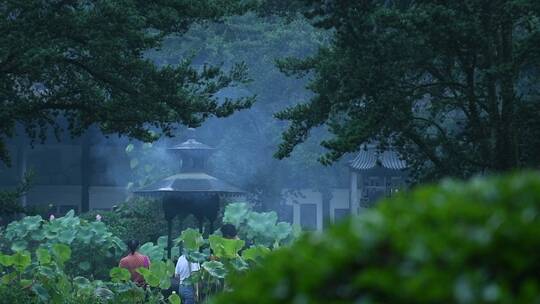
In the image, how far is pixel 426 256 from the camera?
2225 millimetres

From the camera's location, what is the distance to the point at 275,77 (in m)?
34.1

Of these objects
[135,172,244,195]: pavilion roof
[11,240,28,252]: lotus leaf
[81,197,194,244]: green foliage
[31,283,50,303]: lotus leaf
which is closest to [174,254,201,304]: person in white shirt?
[31,283,50,303]: lotus leaf

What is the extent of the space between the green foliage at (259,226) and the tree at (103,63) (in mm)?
6049

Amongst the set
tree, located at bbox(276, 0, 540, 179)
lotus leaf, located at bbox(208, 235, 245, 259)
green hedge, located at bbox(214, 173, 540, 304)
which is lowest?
lotus leaf, located at bbox(208, 235, 245, 259)

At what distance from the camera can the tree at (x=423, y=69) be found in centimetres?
1221

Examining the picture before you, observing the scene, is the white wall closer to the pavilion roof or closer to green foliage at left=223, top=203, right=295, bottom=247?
green foliage at left=223, top=203, right=295, bottom=247

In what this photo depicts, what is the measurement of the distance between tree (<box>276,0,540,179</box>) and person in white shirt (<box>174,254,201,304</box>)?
273 cm

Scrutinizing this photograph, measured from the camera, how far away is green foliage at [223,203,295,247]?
19453 millimetres

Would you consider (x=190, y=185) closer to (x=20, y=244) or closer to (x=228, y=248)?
(x=20, y=244)

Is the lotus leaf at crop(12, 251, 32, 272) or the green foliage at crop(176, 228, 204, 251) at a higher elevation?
the green foliage at crop(176, 228, 204, 251)

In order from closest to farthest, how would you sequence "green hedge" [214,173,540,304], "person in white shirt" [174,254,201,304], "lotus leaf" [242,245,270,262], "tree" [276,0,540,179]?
"green hedge" [214,173,540,304] < "tree" [276,0,540,179] < "lotus leaf" [242,245,270,262] < "person in white shirt" [174,254,201,304]

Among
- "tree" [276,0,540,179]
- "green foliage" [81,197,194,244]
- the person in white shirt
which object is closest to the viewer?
"tree" [276,0,540,179]

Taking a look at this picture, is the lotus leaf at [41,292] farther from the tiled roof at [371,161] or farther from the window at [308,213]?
the window at [308,213]

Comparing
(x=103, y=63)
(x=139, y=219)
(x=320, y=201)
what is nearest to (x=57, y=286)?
(x=103, y=63)
